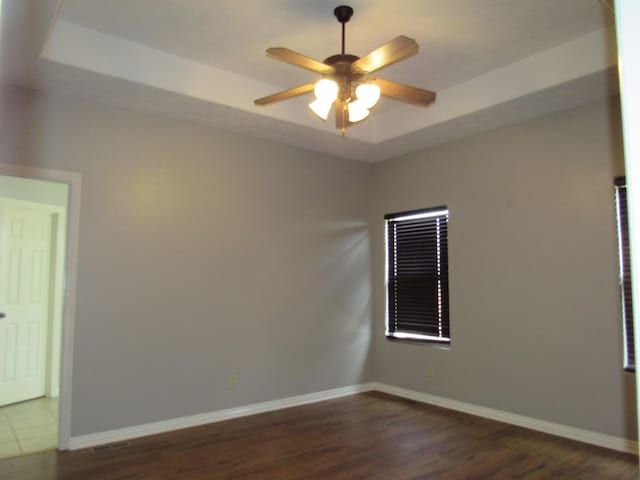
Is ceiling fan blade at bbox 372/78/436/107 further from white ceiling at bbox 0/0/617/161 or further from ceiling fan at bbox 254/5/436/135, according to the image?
white ceiling at bbox 0/0/617/161

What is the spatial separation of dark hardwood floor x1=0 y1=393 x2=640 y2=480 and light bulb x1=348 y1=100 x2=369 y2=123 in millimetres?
2398

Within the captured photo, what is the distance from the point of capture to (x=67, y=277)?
362 cm

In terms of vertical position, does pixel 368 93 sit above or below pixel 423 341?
above

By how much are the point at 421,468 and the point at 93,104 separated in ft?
12.4

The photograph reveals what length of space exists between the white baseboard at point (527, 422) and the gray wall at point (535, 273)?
0.05 m

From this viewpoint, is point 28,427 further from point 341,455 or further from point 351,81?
point 351,81

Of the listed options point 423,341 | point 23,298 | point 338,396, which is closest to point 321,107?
point 423,341

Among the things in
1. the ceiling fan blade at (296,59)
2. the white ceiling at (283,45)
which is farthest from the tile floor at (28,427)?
the ceiling fan blade at (296,59)

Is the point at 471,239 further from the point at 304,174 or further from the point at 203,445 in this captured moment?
the point at 203,445

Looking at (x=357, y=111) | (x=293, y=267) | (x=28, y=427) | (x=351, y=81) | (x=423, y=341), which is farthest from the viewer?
(x=423, y=341)

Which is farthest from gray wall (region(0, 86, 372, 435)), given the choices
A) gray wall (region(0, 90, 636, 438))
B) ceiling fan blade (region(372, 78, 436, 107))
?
ceiling fan blade (region(372, 78, 436, 107))

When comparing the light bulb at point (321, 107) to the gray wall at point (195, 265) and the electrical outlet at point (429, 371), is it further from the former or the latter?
the electrical outlet at point (429, 371)

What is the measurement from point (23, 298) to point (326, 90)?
4.24 m

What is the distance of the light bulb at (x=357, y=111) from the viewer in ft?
9.81
